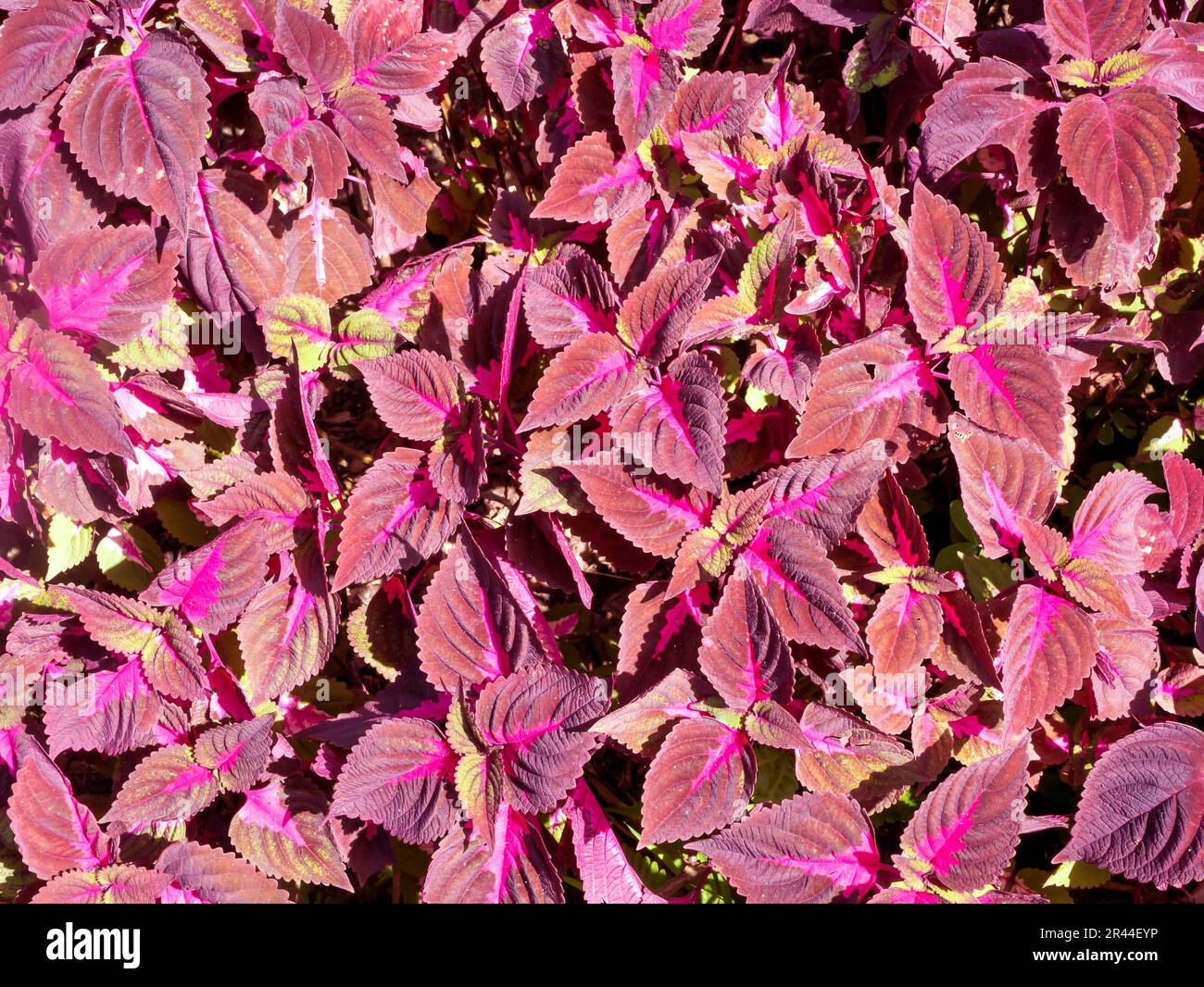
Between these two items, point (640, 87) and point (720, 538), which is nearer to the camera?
point (720, 538)

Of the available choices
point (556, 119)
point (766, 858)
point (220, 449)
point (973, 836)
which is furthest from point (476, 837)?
point (556, 119)

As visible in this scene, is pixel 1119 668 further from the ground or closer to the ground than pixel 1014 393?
closer to the ground

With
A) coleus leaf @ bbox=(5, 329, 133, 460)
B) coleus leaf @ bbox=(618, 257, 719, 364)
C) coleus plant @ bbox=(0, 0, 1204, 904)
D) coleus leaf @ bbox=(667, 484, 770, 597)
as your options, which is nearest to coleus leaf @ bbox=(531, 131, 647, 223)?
coleus plant @ bbox=(0, 0, 1204, 904)

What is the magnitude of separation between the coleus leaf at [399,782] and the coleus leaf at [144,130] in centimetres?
93

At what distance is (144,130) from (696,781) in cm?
143

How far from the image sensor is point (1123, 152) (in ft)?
5.53

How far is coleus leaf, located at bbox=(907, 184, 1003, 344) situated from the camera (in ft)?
5.50

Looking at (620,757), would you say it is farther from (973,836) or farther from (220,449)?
(220,449)

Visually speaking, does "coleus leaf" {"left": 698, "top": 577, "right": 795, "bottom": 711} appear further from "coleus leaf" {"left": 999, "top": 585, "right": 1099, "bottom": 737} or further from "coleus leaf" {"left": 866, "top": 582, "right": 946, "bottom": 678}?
"coleus leaf" {"left": 999, "top": 585, "right": 1099, "bottom": 737}

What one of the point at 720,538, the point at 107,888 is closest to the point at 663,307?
the point at 720,538

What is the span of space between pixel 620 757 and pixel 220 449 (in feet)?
3.78

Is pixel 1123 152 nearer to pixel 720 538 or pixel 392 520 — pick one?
pixel 720 538

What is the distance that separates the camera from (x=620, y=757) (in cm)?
240

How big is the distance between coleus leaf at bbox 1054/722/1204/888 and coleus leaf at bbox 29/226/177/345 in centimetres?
179
